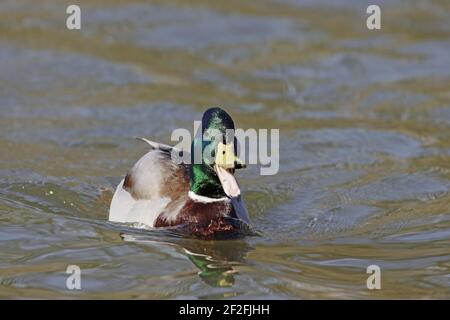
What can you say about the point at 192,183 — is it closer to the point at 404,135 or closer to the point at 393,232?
the point at 393,232

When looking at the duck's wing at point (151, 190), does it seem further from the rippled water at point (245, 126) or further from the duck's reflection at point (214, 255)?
the duck's reflection at point (214, 255)

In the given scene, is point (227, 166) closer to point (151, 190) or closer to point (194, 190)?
point (194, 190)

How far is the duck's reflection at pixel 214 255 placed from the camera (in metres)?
7.40

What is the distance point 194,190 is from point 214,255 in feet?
2.21

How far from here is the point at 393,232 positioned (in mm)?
8805

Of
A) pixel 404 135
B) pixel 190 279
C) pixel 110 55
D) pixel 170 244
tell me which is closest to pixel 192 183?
pixel 170 244

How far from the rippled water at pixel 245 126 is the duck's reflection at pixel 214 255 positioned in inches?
0.7

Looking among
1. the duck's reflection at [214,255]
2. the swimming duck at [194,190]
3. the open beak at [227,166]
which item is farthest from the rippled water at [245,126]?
the open beak at [227,166]

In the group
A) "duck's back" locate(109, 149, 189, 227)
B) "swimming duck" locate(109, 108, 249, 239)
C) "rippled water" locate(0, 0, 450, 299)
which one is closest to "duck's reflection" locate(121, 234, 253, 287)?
"rippled water" locate(0, 0, 450, 299)

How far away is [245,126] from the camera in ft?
40.8

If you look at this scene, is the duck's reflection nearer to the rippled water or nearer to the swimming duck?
the rippled water

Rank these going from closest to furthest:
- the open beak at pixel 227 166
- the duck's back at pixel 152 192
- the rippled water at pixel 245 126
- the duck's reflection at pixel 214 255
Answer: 1. the duck's reflection at pixel 214 255
2. the rippled water at pixel 245 126
3. the open beak at pixel 227 166
4. the duck's back at pixel 152 192
